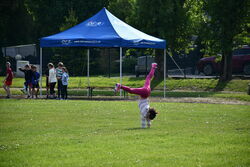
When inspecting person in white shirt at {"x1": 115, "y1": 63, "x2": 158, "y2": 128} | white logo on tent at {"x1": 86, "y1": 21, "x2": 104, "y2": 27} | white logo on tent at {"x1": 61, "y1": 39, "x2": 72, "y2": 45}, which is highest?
white logo on tent at {"x1": 86, "y1": 21, "x2": 104, "y2": 27}

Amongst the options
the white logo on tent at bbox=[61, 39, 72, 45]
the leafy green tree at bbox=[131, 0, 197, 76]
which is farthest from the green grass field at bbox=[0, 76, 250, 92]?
the white logo on tent at bbox=[61, 39, 72, 45]

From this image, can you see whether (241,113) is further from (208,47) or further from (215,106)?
(208,47)

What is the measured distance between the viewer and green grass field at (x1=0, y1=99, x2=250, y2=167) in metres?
9.54

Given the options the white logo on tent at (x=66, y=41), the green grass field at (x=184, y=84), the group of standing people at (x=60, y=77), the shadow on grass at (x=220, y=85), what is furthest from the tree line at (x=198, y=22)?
the group of standing people at (x=60, y=77)

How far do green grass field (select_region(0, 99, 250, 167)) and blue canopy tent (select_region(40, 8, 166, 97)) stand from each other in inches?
232

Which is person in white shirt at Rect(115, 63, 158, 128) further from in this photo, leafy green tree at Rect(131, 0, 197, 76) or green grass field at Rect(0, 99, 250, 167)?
leafy green tree at Rect(131, 0, 197, 76)

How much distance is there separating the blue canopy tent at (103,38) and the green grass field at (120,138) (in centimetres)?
590

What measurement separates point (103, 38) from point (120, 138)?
44.7 feet

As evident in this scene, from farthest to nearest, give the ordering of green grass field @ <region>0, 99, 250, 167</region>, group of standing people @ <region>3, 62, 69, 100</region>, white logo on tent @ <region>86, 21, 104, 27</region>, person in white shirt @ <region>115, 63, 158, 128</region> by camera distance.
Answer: white logo on tent @ <region>86, 21, 104, 27</region> < group of standing people @ <region>3, 62, 69, 100</region> < person in white shirt @ <region>115, 63, 158, 128</region> < green grass field @ <region>0, 99, 250, 167</region>

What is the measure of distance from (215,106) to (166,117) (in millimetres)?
4964

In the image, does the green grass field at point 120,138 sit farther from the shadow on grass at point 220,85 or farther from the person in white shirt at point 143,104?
the shadow on grass at point 220,85

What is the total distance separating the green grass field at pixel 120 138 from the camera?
31.3 feet

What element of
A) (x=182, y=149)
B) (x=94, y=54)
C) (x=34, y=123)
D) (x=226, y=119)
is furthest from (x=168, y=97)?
(x=94, y=54)

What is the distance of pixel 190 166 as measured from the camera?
900cm
